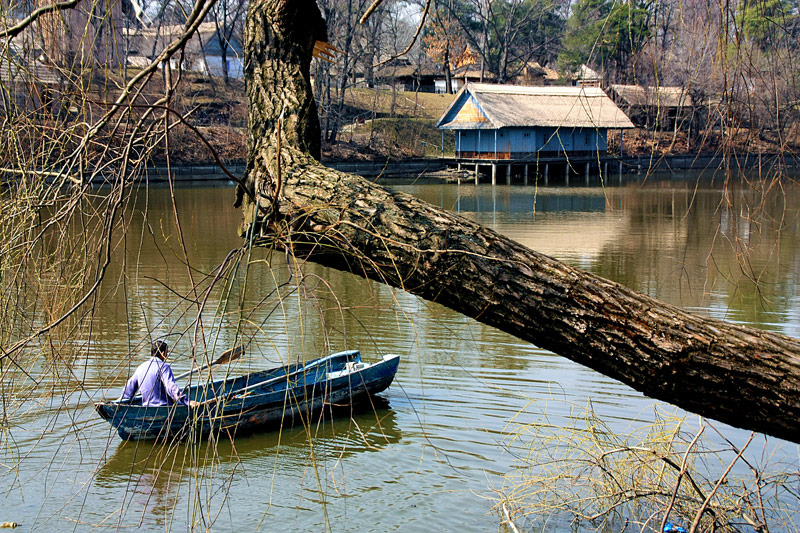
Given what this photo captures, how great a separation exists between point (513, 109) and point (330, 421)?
38579mm

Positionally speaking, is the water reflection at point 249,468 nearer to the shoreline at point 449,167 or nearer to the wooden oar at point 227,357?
the wooden oar at point 227,357

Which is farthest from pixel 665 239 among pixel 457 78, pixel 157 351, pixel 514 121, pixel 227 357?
pixel 457 78

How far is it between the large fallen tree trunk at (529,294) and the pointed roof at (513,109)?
4108cm

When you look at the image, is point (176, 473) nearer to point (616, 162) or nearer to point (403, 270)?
point (403, 270)

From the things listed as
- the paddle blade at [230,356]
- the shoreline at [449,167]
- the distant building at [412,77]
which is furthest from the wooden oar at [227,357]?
the distant building at [412,77]

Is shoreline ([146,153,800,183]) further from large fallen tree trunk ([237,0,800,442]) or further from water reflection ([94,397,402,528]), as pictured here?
large fallen tree trunk ([237,0,800,442])

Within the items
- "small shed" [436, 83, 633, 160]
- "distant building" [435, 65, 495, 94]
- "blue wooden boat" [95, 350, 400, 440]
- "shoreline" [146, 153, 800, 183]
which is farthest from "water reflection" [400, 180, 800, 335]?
"distant building" [435, 65, 495, 94]

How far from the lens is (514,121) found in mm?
43719

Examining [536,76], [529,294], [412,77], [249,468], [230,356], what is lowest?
[249,468]

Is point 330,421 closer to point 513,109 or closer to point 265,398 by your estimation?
point 265,398

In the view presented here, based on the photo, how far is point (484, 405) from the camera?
29.7 feet

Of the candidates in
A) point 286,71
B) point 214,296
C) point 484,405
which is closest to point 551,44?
point 214,296

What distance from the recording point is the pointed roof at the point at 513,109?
144 ft

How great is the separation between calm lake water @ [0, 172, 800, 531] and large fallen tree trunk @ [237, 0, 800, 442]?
0.22 metres
